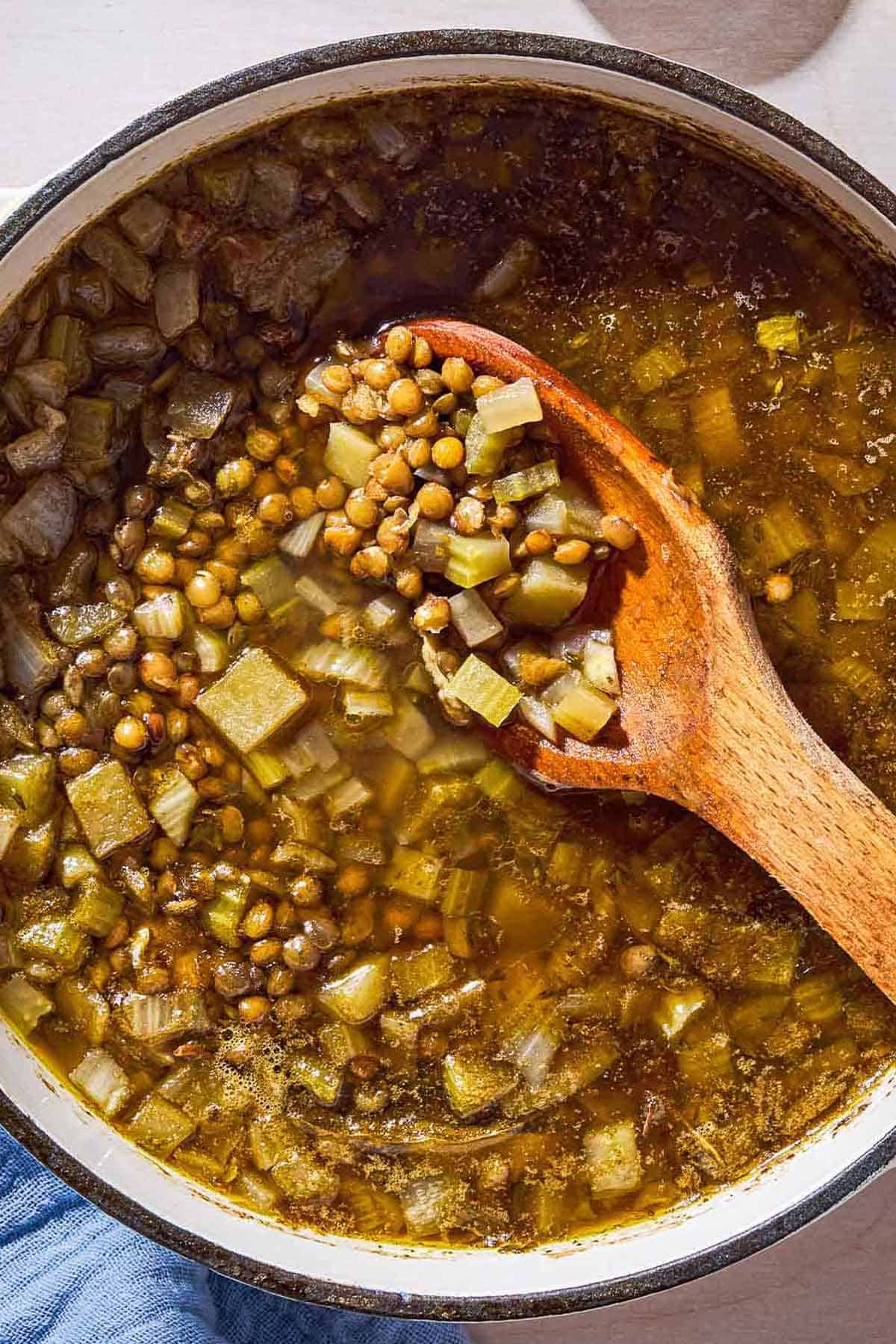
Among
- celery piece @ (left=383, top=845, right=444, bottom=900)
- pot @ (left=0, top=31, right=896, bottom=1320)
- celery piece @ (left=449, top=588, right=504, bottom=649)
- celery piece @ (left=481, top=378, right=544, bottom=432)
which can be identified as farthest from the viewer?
celery piece @ (left=383, top=845, right=444, bottom=900)

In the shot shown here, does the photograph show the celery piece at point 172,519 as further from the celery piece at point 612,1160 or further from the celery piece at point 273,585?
the celery piece at point 612,1160

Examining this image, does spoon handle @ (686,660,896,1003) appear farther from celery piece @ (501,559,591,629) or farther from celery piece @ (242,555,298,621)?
celery piece @ (242,555,298,621)

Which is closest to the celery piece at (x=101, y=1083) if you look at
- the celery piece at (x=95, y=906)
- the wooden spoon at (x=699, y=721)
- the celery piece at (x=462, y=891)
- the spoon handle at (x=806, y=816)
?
the celery piece at (x=95, y=906)

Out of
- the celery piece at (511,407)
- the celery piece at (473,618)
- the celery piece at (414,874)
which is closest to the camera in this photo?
the celery piece at (511,407)

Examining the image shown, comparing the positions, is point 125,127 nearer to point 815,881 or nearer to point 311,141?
point 311,141

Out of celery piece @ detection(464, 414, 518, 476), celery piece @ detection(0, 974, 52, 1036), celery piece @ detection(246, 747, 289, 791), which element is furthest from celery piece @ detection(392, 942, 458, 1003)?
celery piece @ detection(464, 414, 518, 476)

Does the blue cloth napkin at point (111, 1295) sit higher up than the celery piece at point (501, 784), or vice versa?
the celery piece at point (501, 784)
